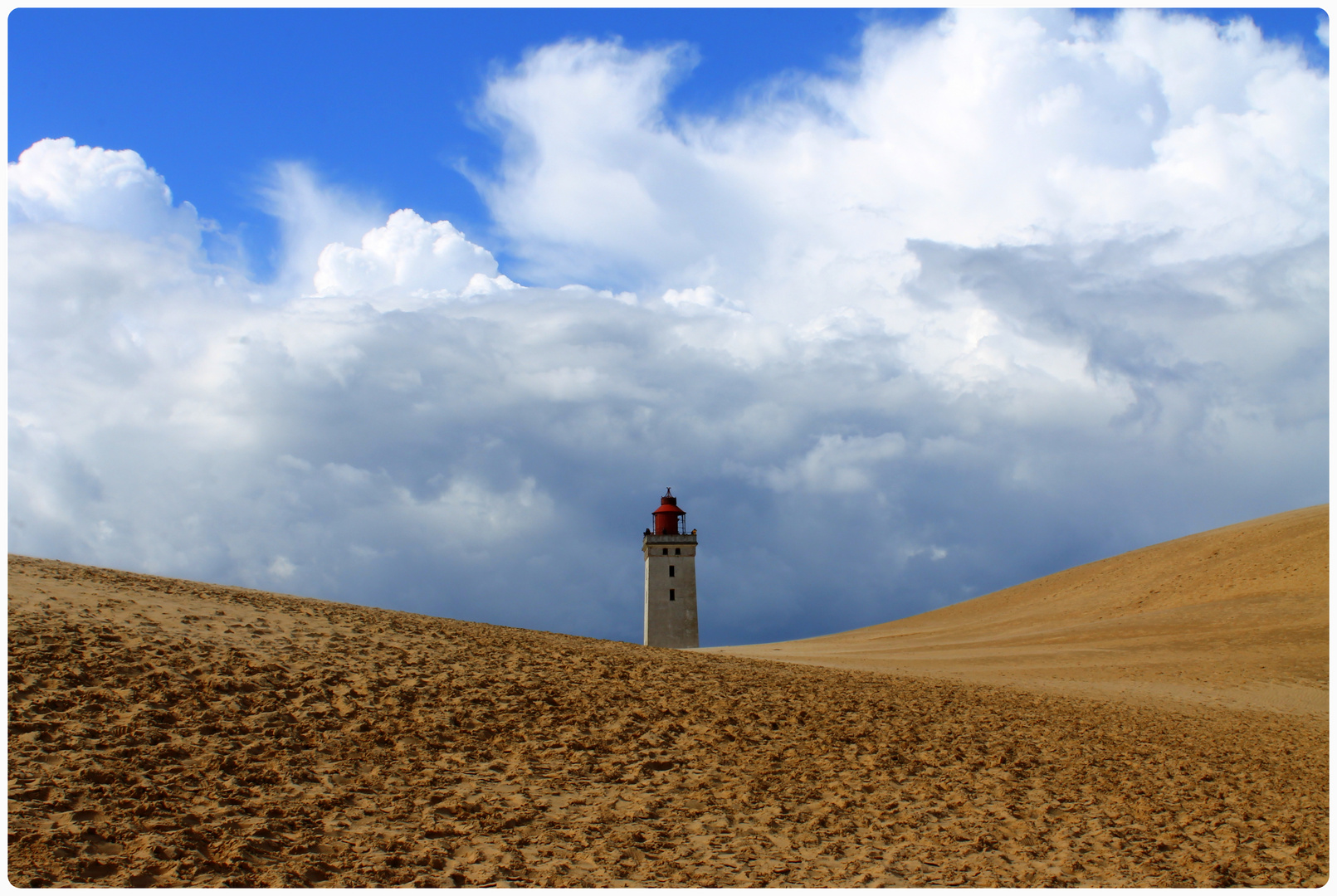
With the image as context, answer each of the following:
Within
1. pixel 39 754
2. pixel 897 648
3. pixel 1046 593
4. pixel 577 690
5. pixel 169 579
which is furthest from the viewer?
pixel 1046 593

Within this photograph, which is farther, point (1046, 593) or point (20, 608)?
point (1046, 593)

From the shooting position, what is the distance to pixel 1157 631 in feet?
114

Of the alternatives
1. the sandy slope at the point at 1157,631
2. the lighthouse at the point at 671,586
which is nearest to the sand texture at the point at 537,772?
the sandy slope at the point at 1157,631

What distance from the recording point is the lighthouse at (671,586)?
47.4 m

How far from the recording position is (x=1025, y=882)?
8.92m

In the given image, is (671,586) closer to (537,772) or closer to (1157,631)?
(1157,631)

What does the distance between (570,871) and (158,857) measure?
3.83m

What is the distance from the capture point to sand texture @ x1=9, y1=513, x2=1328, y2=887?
8469 millimetres

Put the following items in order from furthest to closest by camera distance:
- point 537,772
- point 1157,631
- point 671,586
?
point 671,586 < point 1157,631 < point 537,772

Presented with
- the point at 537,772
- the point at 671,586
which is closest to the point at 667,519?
the point at 671,586

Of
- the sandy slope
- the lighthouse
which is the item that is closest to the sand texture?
the sandy slope

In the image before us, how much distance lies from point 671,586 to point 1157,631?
79.5 ft

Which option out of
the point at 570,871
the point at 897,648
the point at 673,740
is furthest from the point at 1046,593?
the point at 570,871

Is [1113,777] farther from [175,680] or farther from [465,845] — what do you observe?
[175,680]
